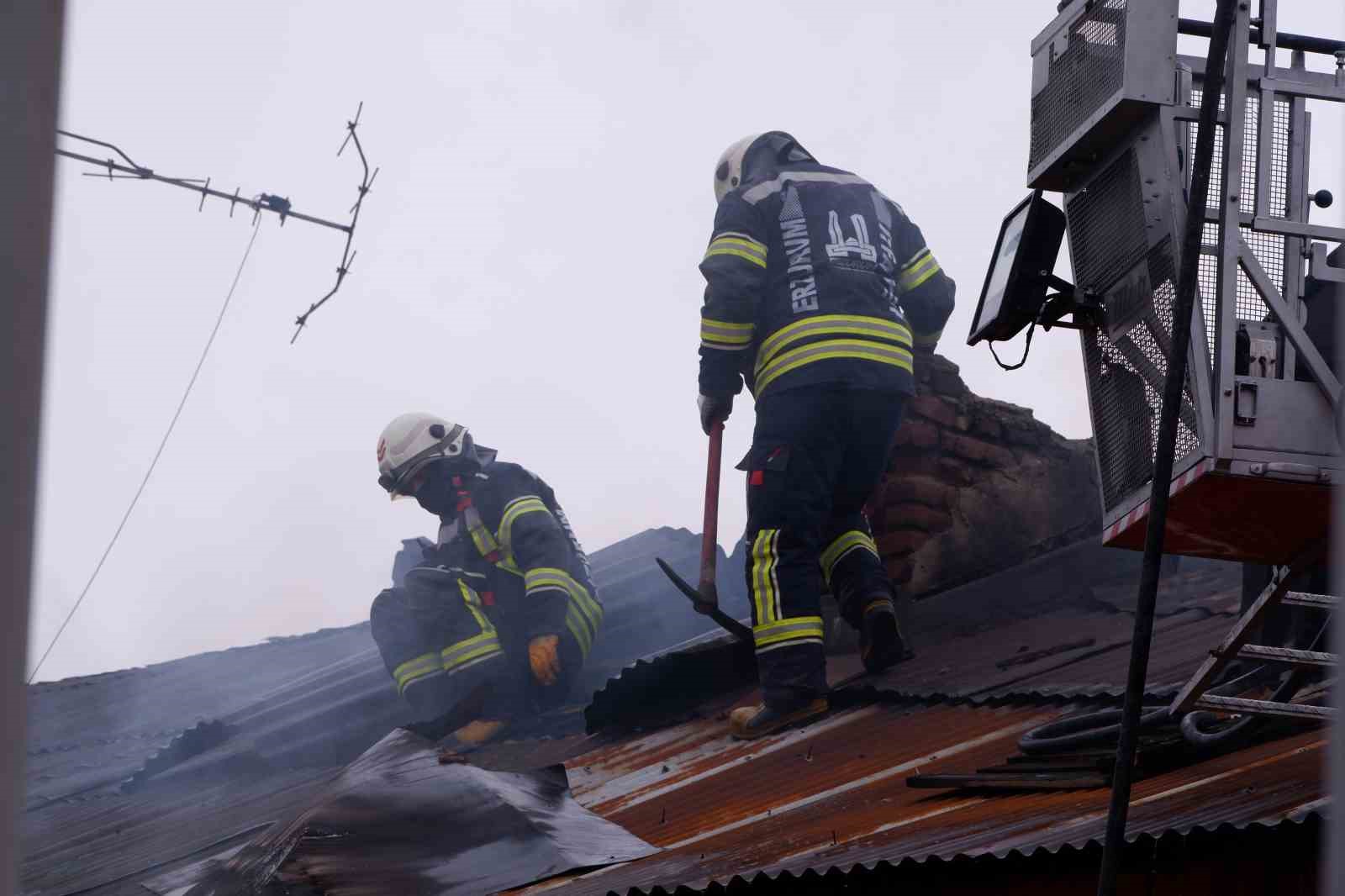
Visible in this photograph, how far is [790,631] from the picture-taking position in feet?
18.3

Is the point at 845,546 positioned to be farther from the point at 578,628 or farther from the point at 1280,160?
the point at 1280,160

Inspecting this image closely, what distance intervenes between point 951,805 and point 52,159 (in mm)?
3032

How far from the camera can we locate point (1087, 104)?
364 cm

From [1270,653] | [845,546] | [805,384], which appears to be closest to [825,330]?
[805,384]

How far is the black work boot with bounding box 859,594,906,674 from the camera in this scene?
602cm

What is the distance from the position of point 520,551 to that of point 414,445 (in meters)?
0.92

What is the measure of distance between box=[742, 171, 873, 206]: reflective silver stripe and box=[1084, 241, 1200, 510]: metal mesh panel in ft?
7.96

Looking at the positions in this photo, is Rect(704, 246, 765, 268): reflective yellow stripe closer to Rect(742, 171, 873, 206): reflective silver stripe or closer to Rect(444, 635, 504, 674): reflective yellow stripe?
Rect(742, 171, 873, 206): reflective silver stripe

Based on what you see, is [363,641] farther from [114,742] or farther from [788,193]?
[788,193]

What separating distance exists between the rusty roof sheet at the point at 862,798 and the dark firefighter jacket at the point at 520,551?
1.79 m

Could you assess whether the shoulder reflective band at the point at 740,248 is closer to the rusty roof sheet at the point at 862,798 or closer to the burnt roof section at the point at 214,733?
the rusty roof sheet at the point at 862,798

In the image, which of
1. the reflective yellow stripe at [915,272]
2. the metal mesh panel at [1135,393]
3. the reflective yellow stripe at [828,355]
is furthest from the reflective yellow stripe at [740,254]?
the metal mesh panel at [1135,393]

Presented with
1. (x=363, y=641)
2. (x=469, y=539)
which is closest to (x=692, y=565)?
(x=469, y=539)

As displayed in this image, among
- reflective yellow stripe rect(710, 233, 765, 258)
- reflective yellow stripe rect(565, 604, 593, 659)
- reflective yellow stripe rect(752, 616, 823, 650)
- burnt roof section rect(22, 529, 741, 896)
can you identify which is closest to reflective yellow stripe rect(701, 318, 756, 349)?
reflective yellow stripe rect(710, 233, 765, 258)
